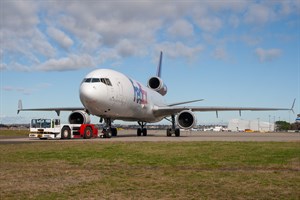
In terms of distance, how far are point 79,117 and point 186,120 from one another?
967 cm

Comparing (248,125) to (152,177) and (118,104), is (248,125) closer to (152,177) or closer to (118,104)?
(118,104)

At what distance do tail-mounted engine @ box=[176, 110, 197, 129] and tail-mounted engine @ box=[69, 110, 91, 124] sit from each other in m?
8.19

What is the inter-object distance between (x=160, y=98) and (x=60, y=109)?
11.2 metres

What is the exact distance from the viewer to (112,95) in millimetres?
29469

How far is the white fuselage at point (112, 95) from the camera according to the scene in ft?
92.9

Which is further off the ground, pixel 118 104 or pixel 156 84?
pixel 156 84

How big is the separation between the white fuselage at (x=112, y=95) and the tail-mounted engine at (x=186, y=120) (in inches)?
152

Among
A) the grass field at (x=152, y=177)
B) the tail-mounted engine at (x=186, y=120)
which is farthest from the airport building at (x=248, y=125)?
the grass field at (x=152, y=177)

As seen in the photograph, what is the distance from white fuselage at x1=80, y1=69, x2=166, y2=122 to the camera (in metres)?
28.3

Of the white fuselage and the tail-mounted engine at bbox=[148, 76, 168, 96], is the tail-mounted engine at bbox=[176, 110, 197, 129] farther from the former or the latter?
the tail-mounted engine at bbox=[148, 76, 168, 96]

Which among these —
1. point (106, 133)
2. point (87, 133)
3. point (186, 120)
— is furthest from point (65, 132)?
point (186, 120)

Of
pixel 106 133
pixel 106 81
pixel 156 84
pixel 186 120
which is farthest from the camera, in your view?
pixel 156 84

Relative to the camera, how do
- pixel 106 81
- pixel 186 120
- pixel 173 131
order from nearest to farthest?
pixel 106 81
pixel 186 120
pixel 173 131

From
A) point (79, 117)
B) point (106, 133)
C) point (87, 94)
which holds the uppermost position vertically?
point (87, 94)
